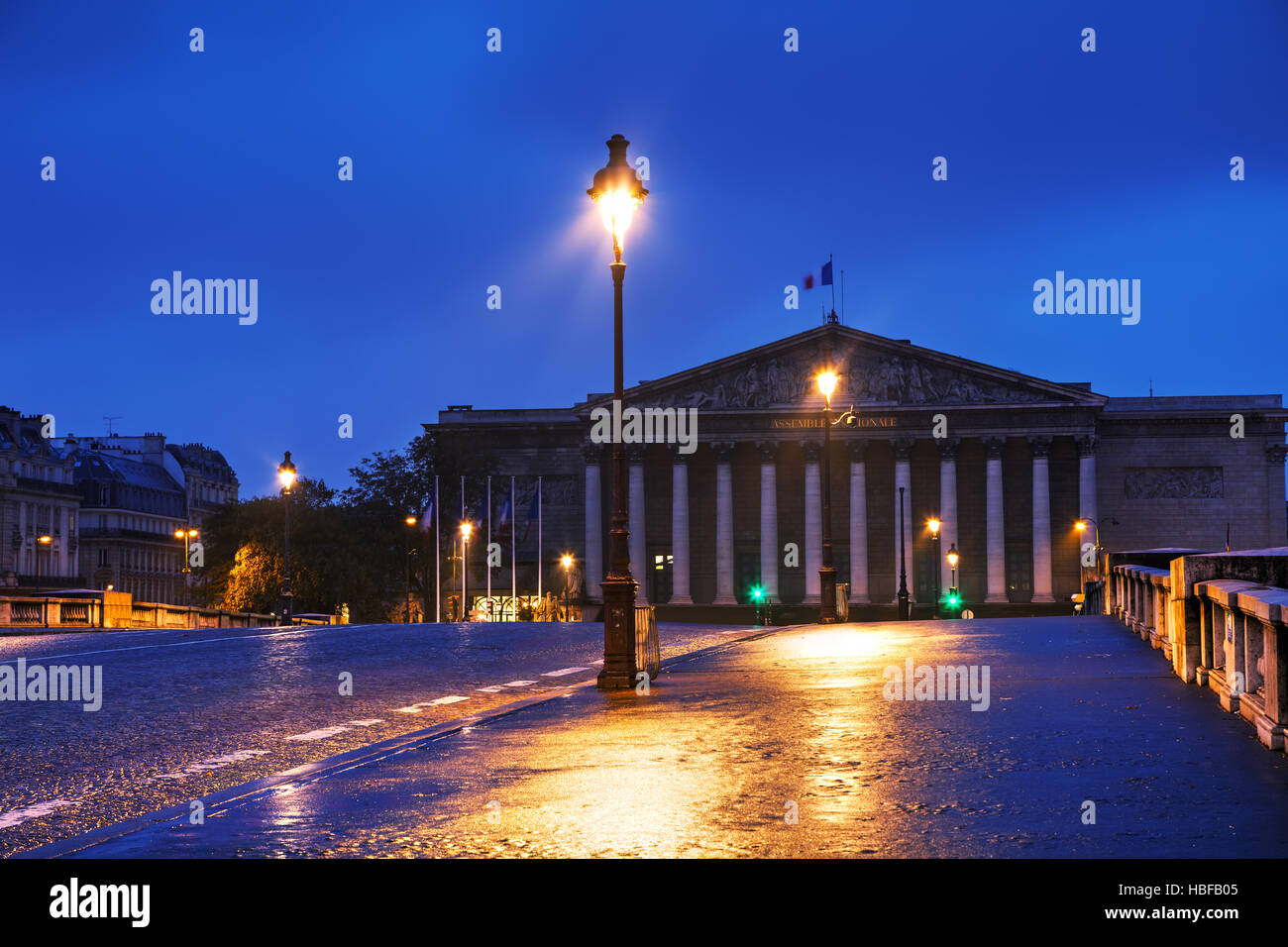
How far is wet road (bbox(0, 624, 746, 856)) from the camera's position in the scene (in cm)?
1191

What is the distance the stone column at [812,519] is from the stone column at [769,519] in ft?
6.62

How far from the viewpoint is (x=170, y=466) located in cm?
13800

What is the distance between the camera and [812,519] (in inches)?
3654

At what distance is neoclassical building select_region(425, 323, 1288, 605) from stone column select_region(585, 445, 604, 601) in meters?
0.11

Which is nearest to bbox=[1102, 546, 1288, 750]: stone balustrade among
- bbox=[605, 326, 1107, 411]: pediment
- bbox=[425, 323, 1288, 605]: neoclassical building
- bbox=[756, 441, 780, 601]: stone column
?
bbox=[425, 323, 1288, 605]: neoclassical building

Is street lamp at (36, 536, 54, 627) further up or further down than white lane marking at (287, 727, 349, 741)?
further up

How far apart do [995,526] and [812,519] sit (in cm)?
1075

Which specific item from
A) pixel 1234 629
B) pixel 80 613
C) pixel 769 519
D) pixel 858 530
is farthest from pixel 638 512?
pixel 1234 629

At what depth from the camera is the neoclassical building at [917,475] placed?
9212cm

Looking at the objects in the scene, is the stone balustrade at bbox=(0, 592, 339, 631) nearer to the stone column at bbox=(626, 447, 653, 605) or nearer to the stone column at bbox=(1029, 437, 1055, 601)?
the stone column at bbox=(626, 447, 653, 605)

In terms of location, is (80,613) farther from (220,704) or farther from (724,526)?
(724,526)

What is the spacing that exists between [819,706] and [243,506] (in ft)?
217

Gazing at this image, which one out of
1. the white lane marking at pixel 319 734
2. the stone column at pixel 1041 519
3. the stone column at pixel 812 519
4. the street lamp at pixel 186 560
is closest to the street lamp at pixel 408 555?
the street lamp at pixel 186 560
